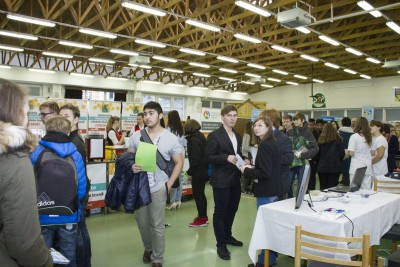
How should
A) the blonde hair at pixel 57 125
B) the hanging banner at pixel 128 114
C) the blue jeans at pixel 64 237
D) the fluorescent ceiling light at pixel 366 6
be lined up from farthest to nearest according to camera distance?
1. the hanging banner at pixel 128 114
2. the fluorescent ceiling light at pixel 366 6
3. the blonde hair at pixel 57 125
4. the blue jeans at pixel 64 237

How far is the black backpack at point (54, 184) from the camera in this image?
1.94 m

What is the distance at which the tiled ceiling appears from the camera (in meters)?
7.96

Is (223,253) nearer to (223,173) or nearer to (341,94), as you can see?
(223,173)

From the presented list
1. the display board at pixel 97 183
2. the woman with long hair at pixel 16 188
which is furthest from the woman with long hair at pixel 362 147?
the woman with long hair at pixel 16 188

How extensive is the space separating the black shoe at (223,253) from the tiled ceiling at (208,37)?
5179 mm

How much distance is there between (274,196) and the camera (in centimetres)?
299

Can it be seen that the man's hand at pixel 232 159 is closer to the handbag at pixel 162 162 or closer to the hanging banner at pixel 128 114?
the handbag at pixel 162 162

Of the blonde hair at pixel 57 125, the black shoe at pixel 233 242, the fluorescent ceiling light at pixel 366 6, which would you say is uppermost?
the fluorescent ceiling light at pixel 366 6

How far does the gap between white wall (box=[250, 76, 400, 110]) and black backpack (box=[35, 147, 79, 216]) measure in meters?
15.7

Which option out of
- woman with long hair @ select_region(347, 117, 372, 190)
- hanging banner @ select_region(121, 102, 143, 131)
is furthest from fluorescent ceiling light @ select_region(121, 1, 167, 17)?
woman with long hair @ select_region(347, 117, 372, 190)

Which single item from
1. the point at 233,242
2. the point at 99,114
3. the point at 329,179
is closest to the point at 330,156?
the point at 329,179

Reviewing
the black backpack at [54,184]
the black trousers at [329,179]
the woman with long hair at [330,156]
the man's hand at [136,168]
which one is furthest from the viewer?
the black trousers at [329,179]

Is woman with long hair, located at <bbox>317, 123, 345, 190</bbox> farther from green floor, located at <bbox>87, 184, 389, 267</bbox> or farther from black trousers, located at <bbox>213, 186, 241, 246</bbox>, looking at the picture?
black trousers, located at <bbox>213, 186, 241, 246</bbox>

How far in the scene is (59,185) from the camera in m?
1.96
